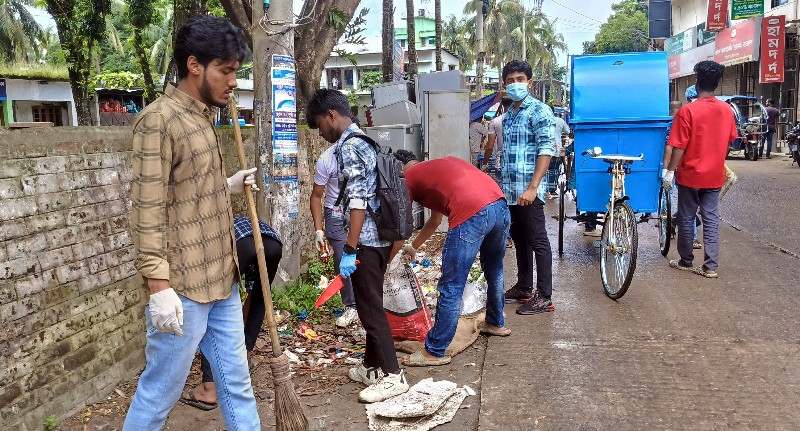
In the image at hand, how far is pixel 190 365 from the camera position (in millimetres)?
2711

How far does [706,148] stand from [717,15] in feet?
75.1

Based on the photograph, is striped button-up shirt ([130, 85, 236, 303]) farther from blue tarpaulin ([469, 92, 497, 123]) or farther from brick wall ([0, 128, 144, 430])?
blue tarpaulin ([469, 92, 497, 123])

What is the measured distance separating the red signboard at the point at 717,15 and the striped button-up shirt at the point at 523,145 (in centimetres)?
2407

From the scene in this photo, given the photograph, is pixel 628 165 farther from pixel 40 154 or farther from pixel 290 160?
pixel 40 154

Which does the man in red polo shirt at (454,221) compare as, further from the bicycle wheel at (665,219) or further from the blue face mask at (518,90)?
the bicycle wheel at (665,219)

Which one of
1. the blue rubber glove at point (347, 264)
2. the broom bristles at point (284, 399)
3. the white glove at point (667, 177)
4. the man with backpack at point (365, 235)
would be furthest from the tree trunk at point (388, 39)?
the broom bristles at point (284, 399)

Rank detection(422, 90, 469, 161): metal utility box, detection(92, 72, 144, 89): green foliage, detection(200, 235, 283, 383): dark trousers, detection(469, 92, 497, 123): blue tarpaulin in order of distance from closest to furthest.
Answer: detection(200, 235, 283, 383): dark trousers → detection(422, 90, 469, 161): metal utility box → detection(469, 92, 497, 123): blue tarpaulin → detection(92, 72, 144, 89): green foliage

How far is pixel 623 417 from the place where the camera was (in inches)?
142

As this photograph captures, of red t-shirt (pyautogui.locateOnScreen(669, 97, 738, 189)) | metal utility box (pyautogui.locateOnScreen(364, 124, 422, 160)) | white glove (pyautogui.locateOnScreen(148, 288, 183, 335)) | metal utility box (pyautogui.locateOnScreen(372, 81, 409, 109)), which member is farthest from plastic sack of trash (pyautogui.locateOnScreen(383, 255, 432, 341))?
metal utility box (pyautogui.locateOnScreen(372, 81, 409, 109))

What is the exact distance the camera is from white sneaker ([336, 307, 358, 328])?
5.41 m

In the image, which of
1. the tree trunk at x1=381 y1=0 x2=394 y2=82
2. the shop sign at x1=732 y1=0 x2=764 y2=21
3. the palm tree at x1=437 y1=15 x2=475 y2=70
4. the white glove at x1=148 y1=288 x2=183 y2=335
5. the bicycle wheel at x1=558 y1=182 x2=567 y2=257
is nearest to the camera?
the white glove at x1=148 y1=288 x2=183 y2=335

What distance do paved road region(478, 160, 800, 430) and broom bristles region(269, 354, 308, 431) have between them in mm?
1007

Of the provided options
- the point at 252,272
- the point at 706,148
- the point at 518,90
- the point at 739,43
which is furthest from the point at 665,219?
the point at 739,43

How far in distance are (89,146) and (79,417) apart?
59.8 inches
